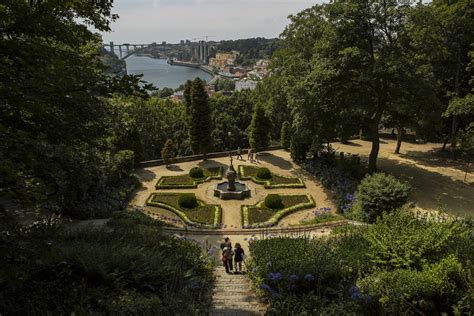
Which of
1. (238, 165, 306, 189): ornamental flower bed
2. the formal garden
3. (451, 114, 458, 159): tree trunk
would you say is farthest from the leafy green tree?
(451, 114, 458, 159): tree trunk

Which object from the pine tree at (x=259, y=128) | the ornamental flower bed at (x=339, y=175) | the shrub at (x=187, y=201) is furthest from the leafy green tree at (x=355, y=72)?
the shrub at (x=187, y=201)

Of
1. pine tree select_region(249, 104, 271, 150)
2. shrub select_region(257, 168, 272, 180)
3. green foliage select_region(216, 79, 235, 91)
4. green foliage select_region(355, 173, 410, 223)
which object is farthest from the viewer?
green foliage select_region(216, 79, 235, 91)

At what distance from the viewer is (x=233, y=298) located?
10266 mm

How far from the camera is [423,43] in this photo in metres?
22.7

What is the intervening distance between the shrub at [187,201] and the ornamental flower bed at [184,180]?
9.73 feet

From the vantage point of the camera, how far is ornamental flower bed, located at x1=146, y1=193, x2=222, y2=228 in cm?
1947

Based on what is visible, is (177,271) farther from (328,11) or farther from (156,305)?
(328,11)

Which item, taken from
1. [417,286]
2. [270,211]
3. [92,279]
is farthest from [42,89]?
[270,211]

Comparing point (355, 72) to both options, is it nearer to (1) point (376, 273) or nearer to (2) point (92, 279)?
(1) point (376, 273)

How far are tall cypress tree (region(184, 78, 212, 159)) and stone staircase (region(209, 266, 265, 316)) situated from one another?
1718 centimetres

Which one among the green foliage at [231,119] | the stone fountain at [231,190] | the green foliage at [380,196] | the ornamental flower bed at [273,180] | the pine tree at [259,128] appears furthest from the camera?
Result: the green foliage at [231,119]

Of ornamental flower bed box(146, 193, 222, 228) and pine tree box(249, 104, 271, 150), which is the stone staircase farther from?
pine tree box(249, 104, 271, 150)

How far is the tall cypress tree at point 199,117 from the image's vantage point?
28453mm

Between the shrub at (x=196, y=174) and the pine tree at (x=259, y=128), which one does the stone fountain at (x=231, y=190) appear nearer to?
the shrub at (x=196, y=174)
